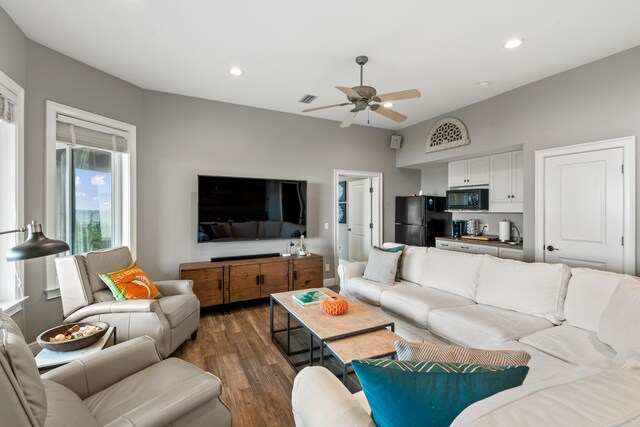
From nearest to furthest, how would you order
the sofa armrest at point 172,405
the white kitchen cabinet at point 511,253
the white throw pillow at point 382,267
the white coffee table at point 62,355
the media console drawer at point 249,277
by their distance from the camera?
the sofa armrest at point 172,405
the white coffee table at point 62,355
the white throw pillow at point 382,267
the media console drawer at point 249,277
the white kitchen cabinet at point 511,253

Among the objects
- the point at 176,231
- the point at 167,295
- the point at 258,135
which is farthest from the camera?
the point at 258,135

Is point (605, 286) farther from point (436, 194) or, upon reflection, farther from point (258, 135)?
point (258, 135)

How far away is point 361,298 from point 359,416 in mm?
2472

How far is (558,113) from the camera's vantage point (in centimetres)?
319

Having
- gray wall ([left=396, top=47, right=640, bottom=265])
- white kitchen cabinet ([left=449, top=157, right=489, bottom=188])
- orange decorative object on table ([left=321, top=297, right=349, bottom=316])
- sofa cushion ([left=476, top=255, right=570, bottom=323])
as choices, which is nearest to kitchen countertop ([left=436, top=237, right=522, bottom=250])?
gray wall ([left=396, top=47, right=640, bottom=265])

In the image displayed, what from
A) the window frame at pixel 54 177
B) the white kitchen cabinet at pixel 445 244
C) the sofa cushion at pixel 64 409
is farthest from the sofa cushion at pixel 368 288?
the window frame at pixel 54 177

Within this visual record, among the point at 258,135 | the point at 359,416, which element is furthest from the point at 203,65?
the point at 359,416

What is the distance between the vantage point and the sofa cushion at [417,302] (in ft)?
8.61

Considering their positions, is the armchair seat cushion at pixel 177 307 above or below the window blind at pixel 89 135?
below

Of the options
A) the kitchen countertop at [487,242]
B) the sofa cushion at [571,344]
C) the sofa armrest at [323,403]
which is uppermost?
the kitchen countertop at [487,242]

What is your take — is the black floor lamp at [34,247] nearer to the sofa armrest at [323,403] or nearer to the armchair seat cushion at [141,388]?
the armchair seat cushion at [141,388]

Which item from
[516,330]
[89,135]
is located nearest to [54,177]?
[89,135]

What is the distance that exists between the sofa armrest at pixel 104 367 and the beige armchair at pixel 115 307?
2.37ft

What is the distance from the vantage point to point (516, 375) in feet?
2.69
